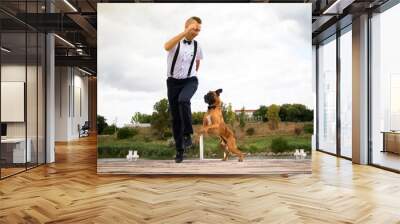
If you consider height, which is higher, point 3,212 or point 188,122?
point 188,122

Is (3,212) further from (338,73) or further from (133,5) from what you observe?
(338,73)

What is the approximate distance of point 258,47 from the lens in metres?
6.89

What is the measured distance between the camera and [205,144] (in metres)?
6.79

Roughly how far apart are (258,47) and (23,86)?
164 inches

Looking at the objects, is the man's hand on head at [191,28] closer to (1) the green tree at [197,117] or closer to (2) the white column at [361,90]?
(1) the green tree at [197,117]

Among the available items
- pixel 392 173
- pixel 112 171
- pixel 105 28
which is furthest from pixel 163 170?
pixel 392 173

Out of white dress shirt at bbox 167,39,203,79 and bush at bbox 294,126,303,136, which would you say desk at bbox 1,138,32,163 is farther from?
bush at bbox 294,126,303,136

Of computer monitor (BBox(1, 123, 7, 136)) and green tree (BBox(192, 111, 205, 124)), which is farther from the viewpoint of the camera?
green tree (BBox(192, 111, 205, 124))

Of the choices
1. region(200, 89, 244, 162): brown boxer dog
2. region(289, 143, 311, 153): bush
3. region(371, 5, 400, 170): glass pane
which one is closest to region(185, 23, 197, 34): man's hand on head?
region(200, 89, 244, 162): brown boxer dog

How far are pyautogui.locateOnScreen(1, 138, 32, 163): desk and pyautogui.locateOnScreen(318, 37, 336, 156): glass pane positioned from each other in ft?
23.3

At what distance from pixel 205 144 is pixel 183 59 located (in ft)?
4.83

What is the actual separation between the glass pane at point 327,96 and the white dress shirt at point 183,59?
492cm

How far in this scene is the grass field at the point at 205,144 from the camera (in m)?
6.80

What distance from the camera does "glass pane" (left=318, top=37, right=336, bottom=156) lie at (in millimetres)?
10344
